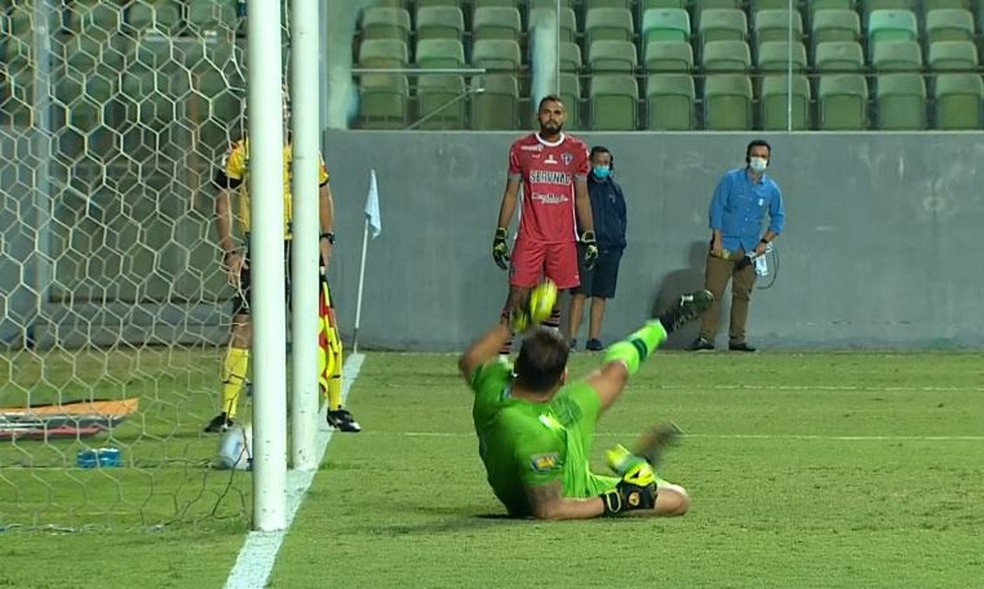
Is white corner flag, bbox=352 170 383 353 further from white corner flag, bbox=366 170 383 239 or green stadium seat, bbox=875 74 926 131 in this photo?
green stadium seat, bbox=875 74 926 131

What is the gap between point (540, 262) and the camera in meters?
15.7

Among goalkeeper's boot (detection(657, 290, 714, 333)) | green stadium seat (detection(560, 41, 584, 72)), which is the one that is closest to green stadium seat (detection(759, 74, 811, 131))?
green stadium seat (detection(560, 41, 584, 72))

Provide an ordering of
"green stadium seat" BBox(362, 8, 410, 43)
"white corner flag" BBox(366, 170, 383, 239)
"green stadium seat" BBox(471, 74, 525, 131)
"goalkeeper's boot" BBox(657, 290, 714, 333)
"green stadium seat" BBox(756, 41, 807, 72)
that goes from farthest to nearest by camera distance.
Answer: "green stadium seat" BBox(756, 41, 807, 72)
"green stadium seat" BBox(362, 8, 410, 43)
"green stadium seat" BBox(471, 74, 525, 131)
"white corner flag" BBox(366, 170, 383, 239)
"goalkeeper's boot" BBox(657, 290, 714, 333)

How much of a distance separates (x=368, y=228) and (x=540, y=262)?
13.3ft

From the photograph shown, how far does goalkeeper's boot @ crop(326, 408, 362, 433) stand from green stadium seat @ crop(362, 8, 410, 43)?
8622 millimetres

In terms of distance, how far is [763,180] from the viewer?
1923 cm

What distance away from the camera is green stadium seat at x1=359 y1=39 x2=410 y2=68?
1998 centimetres

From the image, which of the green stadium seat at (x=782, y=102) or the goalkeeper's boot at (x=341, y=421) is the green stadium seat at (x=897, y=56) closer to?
the green stadium seat at (x=782, y=102)

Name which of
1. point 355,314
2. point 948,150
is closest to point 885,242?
point 948,150

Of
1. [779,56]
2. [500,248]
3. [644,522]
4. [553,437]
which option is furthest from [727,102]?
[553,437]

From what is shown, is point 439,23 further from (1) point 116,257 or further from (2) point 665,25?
(1) point 116,257

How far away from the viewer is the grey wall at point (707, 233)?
19.7 m

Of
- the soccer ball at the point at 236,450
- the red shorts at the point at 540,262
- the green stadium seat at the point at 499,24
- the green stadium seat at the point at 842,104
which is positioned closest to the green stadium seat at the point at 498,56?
the green stadium seat at the point at 499,24

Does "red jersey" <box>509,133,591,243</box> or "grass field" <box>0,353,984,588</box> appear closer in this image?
"grass field" <box>0,353,984,588</box>
